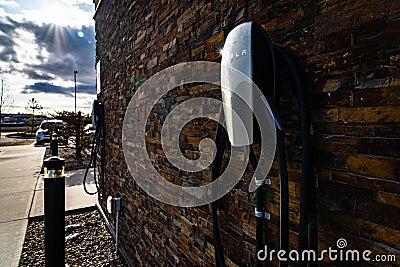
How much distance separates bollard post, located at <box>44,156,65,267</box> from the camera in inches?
66.5

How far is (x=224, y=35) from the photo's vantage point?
1.28 m

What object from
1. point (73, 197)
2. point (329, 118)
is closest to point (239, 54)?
point (329, 118)

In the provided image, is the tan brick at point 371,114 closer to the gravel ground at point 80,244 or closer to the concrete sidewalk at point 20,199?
the gravel ground at point 80,244

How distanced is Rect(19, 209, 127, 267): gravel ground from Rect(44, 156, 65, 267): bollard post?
1.49m

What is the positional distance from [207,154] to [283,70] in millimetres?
682

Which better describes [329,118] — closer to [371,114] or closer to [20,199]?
[371,114]

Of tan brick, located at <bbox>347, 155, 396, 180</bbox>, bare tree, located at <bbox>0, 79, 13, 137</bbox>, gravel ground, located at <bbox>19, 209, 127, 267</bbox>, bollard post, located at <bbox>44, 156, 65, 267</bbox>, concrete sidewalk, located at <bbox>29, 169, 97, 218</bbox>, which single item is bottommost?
gravel ground, located at <bbox>19, 209, 127, 267</bbox>

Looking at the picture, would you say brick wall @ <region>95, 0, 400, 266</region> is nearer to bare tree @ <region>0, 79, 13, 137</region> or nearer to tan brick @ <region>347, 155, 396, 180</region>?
tan brick @ <region>347, 155, 396, 180</region>

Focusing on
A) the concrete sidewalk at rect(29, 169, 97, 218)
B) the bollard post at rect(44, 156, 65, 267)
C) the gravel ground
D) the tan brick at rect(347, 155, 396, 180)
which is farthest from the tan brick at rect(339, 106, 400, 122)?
the concrete sidewalk at rect(29, 169, 97, 218)

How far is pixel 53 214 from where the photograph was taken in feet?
5.59

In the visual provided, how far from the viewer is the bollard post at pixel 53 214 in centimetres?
169

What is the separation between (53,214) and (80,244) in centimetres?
209

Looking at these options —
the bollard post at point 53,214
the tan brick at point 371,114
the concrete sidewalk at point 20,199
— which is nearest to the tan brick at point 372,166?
the tan brick at point 371,114

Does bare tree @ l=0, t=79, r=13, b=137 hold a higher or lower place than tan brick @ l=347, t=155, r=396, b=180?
higher
